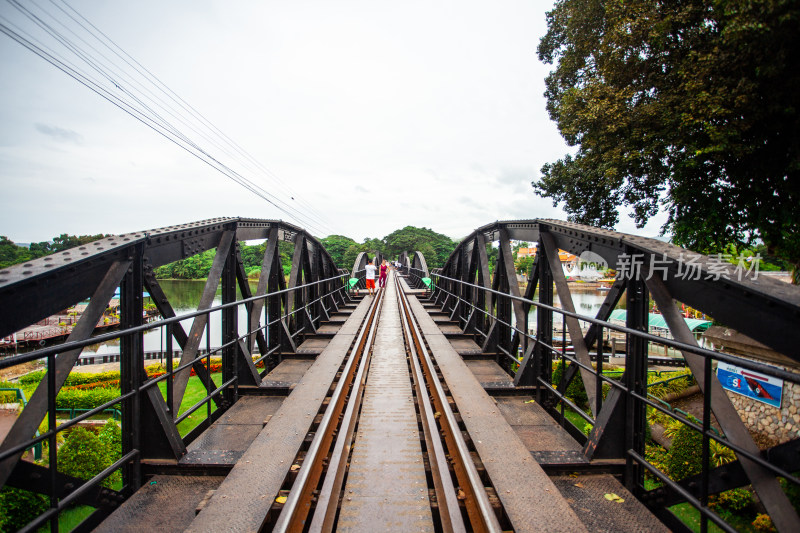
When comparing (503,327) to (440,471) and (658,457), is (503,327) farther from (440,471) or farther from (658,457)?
(658,457)

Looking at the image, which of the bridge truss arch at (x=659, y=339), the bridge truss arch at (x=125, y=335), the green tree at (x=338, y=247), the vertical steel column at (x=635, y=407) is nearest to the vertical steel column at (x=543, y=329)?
the bridge truss arch at (x=659, y=339)

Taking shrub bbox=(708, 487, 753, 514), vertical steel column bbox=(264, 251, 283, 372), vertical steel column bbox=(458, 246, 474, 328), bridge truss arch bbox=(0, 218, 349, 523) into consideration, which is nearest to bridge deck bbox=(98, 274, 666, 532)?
bridge truss arch bbox=(0, 218, 349, 523)

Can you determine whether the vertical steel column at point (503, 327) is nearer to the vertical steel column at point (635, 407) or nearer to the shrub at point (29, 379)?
the vertical steel column at point (635, 407)

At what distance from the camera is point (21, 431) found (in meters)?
2.21

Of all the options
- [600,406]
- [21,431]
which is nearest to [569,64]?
[600,406]

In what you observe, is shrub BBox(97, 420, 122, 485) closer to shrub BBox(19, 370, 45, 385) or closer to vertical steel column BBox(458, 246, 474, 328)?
vertical steel column BBox(458, 246, 474, 328)

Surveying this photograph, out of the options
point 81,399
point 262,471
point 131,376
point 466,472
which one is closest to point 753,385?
point 466,472

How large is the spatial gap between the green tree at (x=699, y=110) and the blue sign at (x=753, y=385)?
345 cm

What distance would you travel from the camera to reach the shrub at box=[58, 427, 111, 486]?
963 centimetres

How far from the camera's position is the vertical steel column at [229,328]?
186 inches

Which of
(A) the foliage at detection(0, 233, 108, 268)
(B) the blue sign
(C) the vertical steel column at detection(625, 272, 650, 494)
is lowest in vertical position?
(B) the blue sign

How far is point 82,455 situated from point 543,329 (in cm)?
1148

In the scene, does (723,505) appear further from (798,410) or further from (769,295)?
(769,295)

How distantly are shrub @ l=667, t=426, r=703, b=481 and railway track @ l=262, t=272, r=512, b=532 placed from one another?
6.99 metres
